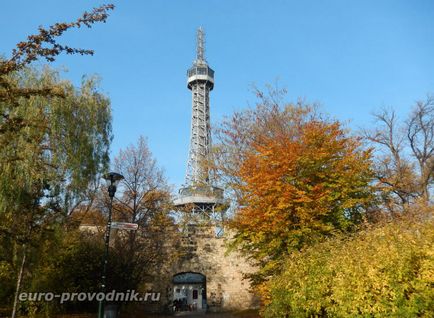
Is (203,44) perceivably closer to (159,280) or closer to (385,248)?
(159,280)

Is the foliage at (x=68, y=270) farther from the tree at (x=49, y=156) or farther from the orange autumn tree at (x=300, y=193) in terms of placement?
the orange autumn tree at (x=300, y=193)

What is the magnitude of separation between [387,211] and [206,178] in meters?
9.06

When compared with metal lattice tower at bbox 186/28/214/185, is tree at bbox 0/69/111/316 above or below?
below

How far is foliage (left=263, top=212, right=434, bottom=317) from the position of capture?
550 centimetres

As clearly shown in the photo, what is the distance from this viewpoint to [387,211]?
16.9 meters

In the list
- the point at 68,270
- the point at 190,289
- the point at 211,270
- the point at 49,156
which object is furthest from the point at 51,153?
the point at 190,289

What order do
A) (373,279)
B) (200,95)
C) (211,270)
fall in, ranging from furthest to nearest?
(200,95) → (211,270) → (373,279)

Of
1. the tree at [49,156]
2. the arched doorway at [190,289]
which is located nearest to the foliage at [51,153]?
the tree at [49,156]

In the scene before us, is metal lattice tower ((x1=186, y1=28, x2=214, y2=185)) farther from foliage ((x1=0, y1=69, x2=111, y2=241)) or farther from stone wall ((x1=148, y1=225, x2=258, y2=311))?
foliage ((x1=0, y1=69, x2=111, y2=241))

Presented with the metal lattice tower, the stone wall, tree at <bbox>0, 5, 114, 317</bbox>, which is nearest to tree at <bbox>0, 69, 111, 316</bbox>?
tree at <bbox>0, 5, 114, 317</bbox>

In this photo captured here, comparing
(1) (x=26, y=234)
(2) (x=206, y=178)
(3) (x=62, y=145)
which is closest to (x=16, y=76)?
(3) (x=62, y=145)

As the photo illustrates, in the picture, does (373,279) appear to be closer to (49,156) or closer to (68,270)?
(49,156)

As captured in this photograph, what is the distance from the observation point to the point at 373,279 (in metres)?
5.98

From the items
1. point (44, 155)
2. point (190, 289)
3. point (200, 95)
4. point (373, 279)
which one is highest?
point (200, 95)
